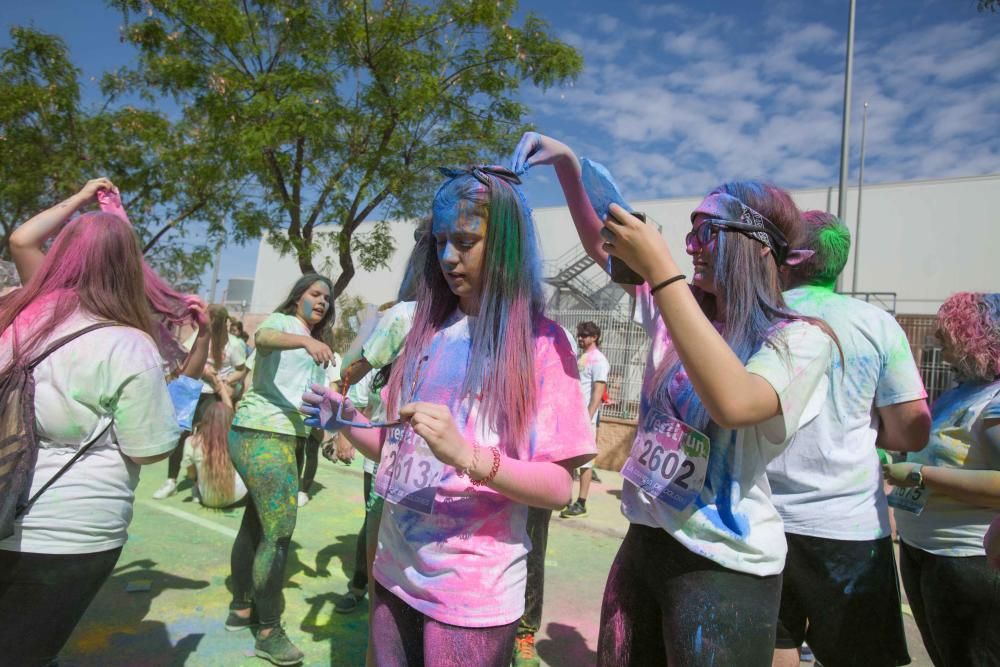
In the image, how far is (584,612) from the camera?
416 cm

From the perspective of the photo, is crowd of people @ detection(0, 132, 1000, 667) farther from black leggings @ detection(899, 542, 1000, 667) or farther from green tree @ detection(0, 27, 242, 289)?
green tree @ detection(0, 27, 242, 289)

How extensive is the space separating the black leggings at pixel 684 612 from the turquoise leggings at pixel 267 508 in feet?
7.07

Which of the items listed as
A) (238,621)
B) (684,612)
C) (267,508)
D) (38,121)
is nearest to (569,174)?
(684,612)

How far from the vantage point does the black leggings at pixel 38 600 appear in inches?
66.6

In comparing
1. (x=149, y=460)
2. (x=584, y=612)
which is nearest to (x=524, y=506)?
(x=149, y=460)

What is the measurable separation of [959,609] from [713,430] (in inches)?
56.5

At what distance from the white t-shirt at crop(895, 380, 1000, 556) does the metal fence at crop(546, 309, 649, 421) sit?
786 cm

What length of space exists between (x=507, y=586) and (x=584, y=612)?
119 inches

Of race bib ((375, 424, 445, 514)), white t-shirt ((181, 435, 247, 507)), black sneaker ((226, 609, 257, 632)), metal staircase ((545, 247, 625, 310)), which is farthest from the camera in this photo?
metal staircase ((545, 247, 625, 310))

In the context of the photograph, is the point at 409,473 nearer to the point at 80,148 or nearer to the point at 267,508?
the point at 267,508

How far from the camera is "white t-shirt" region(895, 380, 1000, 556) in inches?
86.7

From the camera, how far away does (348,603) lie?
12.8 feet

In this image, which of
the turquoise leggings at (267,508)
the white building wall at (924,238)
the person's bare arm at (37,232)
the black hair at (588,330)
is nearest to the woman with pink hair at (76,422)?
the person's bare arm at (37,232)

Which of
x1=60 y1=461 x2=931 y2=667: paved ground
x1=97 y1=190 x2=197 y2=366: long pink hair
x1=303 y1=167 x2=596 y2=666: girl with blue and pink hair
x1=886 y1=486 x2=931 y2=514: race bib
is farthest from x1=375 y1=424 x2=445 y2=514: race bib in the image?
x1=60 y1=461 x2=931 y2=667: paved ground
